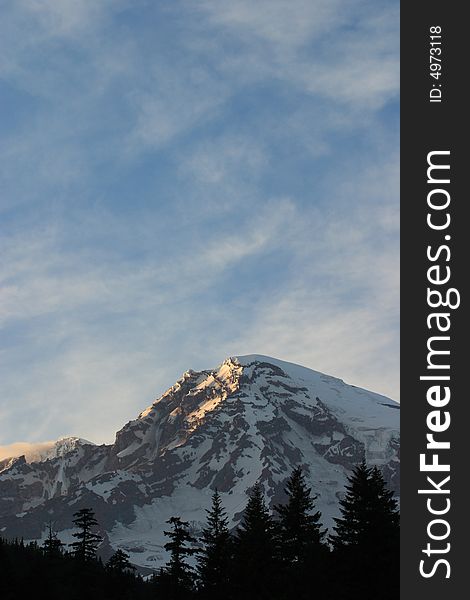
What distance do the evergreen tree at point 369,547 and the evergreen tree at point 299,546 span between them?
1521 mm

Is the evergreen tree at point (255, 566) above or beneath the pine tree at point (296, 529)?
beneath

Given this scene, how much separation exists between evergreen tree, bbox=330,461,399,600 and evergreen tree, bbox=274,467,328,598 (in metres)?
1.52

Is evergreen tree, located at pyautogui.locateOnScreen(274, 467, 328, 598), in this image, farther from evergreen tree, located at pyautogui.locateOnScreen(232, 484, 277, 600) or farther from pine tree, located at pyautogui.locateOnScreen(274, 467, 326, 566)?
evergreen tree, located at pyautogui.locateOnScreen(232, 484, 277, 600)

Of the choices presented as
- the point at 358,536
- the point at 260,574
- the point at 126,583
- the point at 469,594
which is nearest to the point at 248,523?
the point at 260,574

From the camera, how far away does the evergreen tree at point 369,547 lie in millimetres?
50938

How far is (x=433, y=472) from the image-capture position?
26922 mm

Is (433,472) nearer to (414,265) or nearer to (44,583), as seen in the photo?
(414,265)

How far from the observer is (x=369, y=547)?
172 feet

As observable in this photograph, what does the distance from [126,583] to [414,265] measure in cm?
6540

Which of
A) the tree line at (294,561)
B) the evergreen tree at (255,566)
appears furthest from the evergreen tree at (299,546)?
the evergreen tree at (255,566)

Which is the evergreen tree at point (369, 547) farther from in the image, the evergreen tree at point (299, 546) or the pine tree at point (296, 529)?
the pine tree at point (296, 529)

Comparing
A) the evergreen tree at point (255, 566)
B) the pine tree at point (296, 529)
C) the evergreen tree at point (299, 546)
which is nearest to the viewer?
the evergreen tree at point (299, 546)

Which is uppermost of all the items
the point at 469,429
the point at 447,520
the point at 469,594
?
the point at 469,429

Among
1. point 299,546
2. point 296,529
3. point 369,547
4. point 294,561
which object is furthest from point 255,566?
point 369,547
